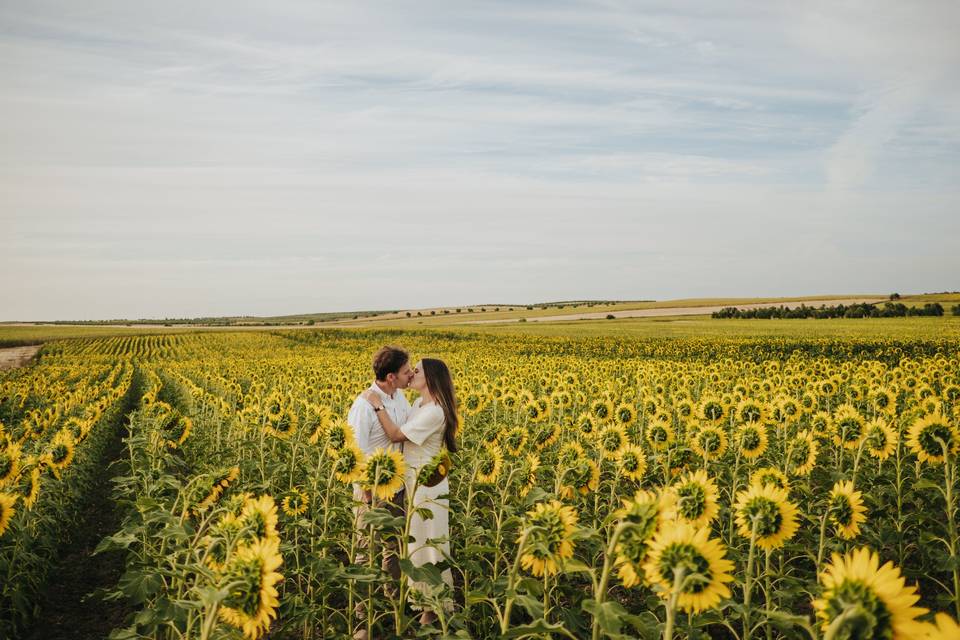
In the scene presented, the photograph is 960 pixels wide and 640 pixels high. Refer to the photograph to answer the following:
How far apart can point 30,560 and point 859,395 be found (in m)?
12.4

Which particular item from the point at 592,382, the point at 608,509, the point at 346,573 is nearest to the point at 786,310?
the point at 592,382

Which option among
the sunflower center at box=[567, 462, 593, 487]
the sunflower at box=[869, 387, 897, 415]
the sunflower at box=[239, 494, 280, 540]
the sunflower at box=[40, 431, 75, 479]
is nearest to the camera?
the sunflower at box=[239, 494, 280, 540]

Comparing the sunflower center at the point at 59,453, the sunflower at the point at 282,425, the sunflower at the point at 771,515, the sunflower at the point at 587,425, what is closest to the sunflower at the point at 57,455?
the sunflower center at the point at 59,453

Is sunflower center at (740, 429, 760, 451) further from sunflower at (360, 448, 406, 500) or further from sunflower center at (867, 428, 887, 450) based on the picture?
sunflower at (360, 448, 406, 500)

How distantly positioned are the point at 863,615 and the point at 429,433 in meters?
3.80

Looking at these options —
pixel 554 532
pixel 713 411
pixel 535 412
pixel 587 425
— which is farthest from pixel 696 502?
pixel 713 411

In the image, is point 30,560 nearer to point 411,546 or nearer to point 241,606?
point 411,546

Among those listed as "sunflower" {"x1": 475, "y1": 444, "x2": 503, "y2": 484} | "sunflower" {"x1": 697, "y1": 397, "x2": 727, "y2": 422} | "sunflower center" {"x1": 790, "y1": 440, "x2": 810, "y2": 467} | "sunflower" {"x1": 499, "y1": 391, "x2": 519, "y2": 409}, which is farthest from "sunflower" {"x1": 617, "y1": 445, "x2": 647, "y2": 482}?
"sunflower" {"x1": 499, "y1": 391, "x2": 519, "y2": 409}

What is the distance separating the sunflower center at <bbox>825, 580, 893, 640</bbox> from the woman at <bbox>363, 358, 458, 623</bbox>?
3.68 metres

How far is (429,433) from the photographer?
5254 millimetres

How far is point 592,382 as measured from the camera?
45.7 ft

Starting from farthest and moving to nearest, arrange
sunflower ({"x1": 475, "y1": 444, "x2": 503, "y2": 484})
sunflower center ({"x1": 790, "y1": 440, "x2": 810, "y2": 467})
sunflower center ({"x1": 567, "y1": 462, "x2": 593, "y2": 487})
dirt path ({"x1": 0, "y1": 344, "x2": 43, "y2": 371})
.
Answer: dirt path ({"x1": 0, "y1": 344, "x2": 43, "y2": 371}), sunflower center ({"x1": 790, "y1": 440, "x2": 810, "y2": 467}), sunflower ({"x1": 475, "y1": 444, "x2": 503, "y2": 484}), sunflower center ({"x1": 567, "y1": 462, "x2": 593, "y2": 487})

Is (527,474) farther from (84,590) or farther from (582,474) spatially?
(84,590)

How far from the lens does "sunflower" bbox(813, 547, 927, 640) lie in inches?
70.5
